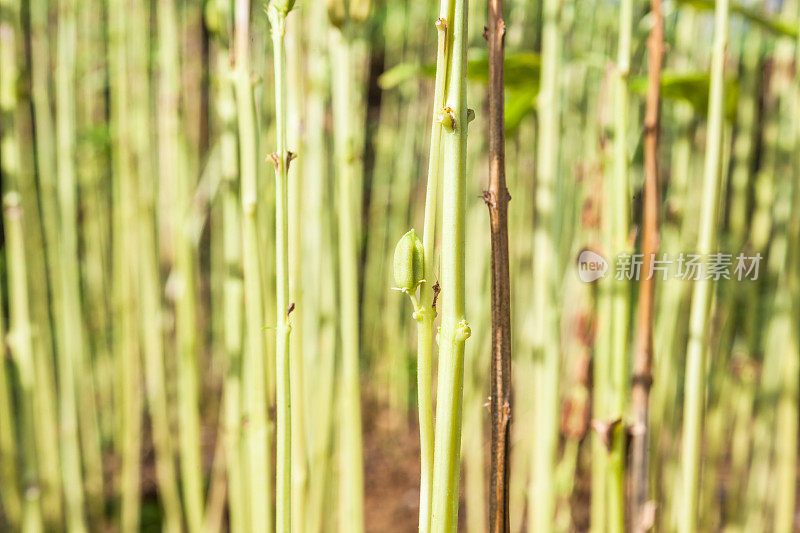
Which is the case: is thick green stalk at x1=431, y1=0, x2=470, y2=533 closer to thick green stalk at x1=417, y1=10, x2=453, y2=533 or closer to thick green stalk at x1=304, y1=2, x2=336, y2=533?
thick green stalk at x1=417, y1=10, x2=453, y2=533

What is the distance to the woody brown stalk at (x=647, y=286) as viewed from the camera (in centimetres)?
42

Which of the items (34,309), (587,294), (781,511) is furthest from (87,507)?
(781,511)

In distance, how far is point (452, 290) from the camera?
26cm

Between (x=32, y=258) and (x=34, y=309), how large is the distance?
0.07 meters

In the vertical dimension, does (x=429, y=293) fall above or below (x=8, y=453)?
above

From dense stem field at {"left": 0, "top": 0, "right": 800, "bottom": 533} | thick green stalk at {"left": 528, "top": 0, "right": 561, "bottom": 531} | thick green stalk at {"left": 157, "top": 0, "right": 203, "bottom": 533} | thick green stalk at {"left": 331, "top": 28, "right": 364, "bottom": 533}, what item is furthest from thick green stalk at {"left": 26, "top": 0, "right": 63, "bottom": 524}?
thick green stalk at {"left": 528, "top": 0, "right": 561, "bottom": 531}

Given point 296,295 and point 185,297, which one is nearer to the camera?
point 296,295

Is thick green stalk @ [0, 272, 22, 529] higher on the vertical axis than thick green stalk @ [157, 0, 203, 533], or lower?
lower

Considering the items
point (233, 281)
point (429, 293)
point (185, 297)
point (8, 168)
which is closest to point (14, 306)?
point (8, 168)

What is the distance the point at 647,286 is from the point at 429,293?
0.23m

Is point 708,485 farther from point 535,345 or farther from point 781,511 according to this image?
point 535,345

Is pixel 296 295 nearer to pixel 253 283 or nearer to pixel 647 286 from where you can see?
pixel 253 283

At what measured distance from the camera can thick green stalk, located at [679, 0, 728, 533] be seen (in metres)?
0.40

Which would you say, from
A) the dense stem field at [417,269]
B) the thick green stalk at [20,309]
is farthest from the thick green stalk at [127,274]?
the thick green stalk at [20,309]
